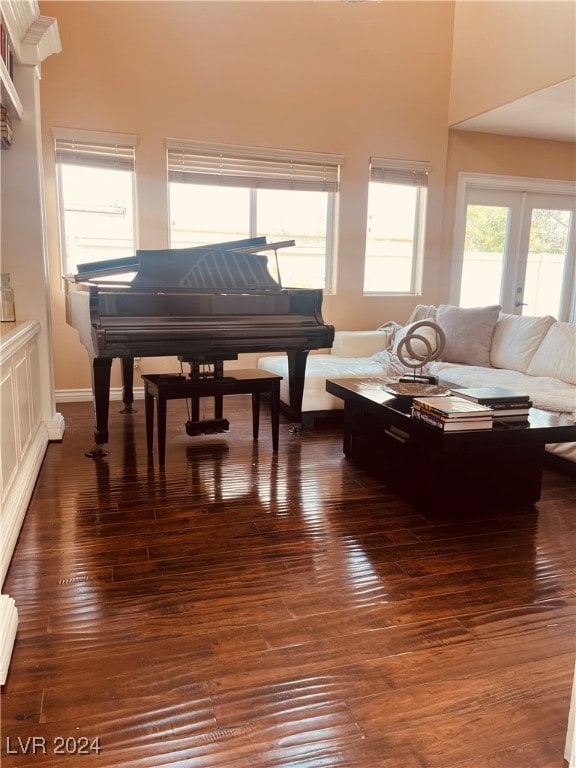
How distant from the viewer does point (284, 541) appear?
237 cm

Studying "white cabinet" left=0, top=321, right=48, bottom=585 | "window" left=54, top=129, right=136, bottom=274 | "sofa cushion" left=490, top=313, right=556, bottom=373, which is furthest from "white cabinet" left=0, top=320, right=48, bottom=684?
"sofa cushion" left=490, top=313, right=556, bottom=373

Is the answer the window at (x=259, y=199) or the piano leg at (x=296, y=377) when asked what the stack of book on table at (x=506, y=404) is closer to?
the piano leg at (x=296, y=377)

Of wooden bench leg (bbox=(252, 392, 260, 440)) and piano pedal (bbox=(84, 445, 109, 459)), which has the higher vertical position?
wooden bench leg (bbox=(252, 392, 260, 440))

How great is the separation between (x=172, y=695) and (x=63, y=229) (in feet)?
13.6

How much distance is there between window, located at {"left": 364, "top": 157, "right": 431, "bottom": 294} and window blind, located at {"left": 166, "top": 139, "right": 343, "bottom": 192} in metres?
0.50

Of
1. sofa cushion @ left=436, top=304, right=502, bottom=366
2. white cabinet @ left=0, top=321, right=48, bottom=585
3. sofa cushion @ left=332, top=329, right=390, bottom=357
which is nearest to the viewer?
white cabinet @ left=0, top=321, right=48, bottom=585

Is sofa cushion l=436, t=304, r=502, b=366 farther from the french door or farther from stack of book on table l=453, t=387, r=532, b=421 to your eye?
stack of book on table l=453, t=387, r=532, b=421

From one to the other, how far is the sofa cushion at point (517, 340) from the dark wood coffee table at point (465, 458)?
1561 mm

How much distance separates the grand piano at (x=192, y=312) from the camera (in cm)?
321

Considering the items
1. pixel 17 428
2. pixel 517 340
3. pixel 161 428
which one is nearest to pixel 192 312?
pixel 161 428

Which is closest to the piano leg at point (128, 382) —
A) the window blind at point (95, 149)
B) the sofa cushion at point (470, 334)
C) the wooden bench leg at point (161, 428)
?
the wooden bench leg at point (161, 428)

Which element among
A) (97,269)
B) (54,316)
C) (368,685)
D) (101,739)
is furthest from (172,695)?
(54,316)

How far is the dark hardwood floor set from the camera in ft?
4.42

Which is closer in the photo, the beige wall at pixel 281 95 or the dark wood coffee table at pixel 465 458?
the dark wood coffee table at pixel 465 458
